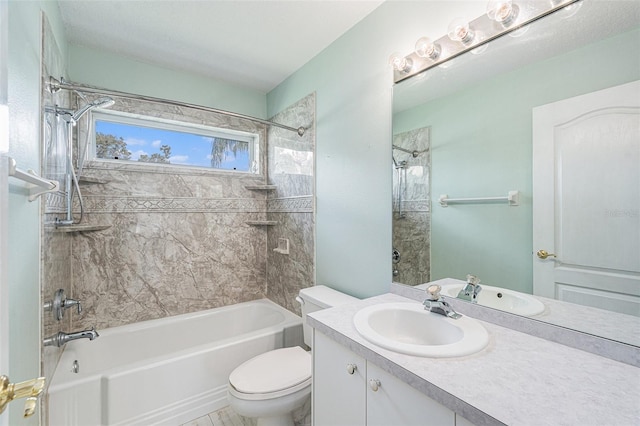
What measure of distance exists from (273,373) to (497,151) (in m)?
1.54

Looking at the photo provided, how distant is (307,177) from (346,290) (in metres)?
0.93

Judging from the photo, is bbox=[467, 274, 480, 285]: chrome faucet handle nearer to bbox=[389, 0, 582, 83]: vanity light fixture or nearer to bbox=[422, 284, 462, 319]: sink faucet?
bbox=[422, 284, 462, 319]: sink faucet

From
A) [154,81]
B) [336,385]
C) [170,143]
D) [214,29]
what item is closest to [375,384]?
[336,385]

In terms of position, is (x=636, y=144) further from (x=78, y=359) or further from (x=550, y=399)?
(x=78, y=359)

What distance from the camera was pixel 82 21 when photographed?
1.73 meters

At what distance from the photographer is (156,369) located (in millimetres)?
1603

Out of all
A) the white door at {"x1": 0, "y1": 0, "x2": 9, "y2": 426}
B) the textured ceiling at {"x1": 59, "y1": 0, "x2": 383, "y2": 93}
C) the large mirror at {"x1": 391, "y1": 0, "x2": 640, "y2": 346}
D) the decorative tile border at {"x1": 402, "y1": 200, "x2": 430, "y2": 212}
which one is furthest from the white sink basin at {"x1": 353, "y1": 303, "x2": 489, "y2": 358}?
the textured ceiling at {"x1": 59, "y1": 0, "x2": 383, "y2": 93}

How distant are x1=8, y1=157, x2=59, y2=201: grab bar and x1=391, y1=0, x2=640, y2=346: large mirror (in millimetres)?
1470

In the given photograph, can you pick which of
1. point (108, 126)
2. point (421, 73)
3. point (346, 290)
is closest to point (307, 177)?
point (346, 290)

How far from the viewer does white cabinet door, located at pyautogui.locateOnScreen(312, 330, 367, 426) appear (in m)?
0.93

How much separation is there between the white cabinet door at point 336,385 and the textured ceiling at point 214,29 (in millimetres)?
1786

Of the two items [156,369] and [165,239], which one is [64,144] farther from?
[156,369]

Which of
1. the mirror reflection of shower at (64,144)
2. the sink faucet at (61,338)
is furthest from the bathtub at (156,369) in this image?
the mirror reflection of shower at (64,144)

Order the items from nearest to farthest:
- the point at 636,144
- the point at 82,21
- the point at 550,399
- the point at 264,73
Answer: the point at 550,399 < the point at 636,144 < the point at 82,21 < the point at 264,73
